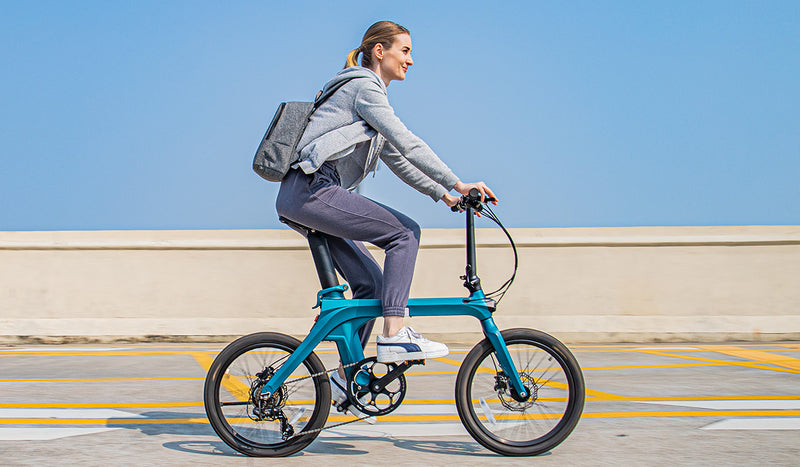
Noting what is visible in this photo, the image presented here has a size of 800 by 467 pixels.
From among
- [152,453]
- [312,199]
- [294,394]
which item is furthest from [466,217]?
[152,453]

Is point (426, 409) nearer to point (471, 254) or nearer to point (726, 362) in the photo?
point (471, 254)

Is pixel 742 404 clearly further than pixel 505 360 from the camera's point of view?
Yes

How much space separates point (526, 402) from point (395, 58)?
1756 mm

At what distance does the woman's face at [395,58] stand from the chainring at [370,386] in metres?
1.37

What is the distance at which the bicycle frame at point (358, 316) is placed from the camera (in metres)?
4.11

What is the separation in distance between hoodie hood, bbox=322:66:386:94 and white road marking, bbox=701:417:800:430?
2.63 metres

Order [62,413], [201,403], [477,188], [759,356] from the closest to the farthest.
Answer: [477,188] → [62,413] → [201,403] → [759,356]

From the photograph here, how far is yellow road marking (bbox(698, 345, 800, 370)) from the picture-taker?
8.41 metres

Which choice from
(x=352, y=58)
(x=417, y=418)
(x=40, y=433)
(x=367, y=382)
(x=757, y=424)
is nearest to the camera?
(x=367, y=382)

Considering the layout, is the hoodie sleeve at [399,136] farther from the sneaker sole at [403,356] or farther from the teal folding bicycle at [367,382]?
the sneaker sole at [403,356]

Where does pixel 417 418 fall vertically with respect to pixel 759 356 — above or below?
below

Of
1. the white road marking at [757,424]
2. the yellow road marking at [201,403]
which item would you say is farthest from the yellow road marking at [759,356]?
the white road marking at [757,424]

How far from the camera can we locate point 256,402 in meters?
4.19

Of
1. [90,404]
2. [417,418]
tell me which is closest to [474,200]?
[417,418]
